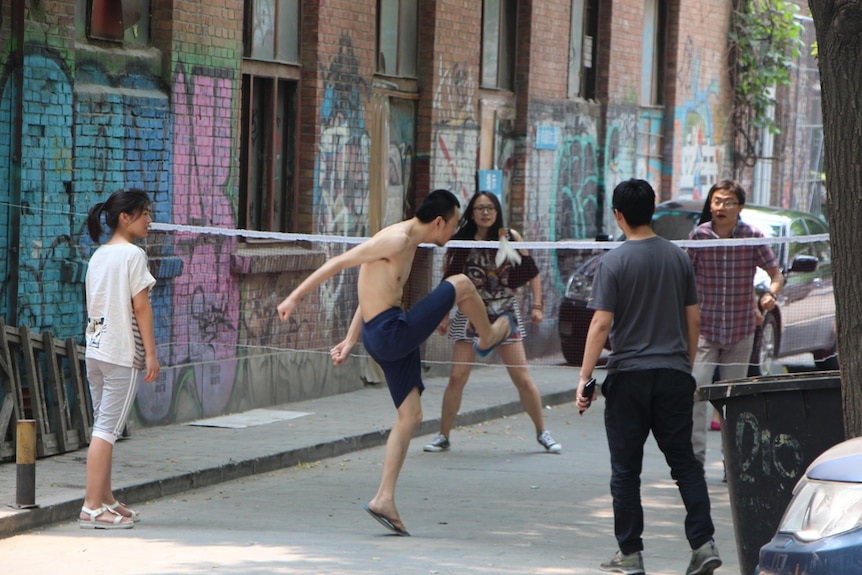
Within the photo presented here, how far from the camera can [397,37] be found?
1523 cm

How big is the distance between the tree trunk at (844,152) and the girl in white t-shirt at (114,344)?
3814 millimetres

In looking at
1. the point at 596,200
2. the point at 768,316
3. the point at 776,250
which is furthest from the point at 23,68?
the point at 596,200

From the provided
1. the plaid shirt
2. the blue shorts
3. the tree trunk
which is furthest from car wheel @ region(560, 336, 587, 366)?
the tree trunk

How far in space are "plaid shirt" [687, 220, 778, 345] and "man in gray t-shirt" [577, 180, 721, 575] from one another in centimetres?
273

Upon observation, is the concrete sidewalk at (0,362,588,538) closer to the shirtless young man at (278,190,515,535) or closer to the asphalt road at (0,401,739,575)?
the asphalt road at (0,401,739,575)

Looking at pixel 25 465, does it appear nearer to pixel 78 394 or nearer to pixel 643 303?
pixel 78 394

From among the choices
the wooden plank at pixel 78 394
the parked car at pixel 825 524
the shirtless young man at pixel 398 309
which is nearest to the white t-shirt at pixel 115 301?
the shirtless young man at pixel 398 309

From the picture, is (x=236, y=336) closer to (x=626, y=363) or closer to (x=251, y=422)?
(x=251, y=422)

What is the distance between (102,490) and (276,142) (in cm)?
579

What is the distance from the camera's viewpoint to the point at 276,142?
44.0 feet

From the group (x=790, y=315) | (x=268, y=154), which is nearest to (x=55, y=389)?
(x=268, y=154)

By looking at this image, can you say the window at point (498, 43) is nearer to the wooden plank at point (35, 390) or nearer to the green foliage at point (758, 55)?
the green foliage at point (758, 55)

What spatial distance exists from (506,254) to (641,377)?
3.78m

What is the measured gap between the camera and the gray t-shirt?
715 centimetres
